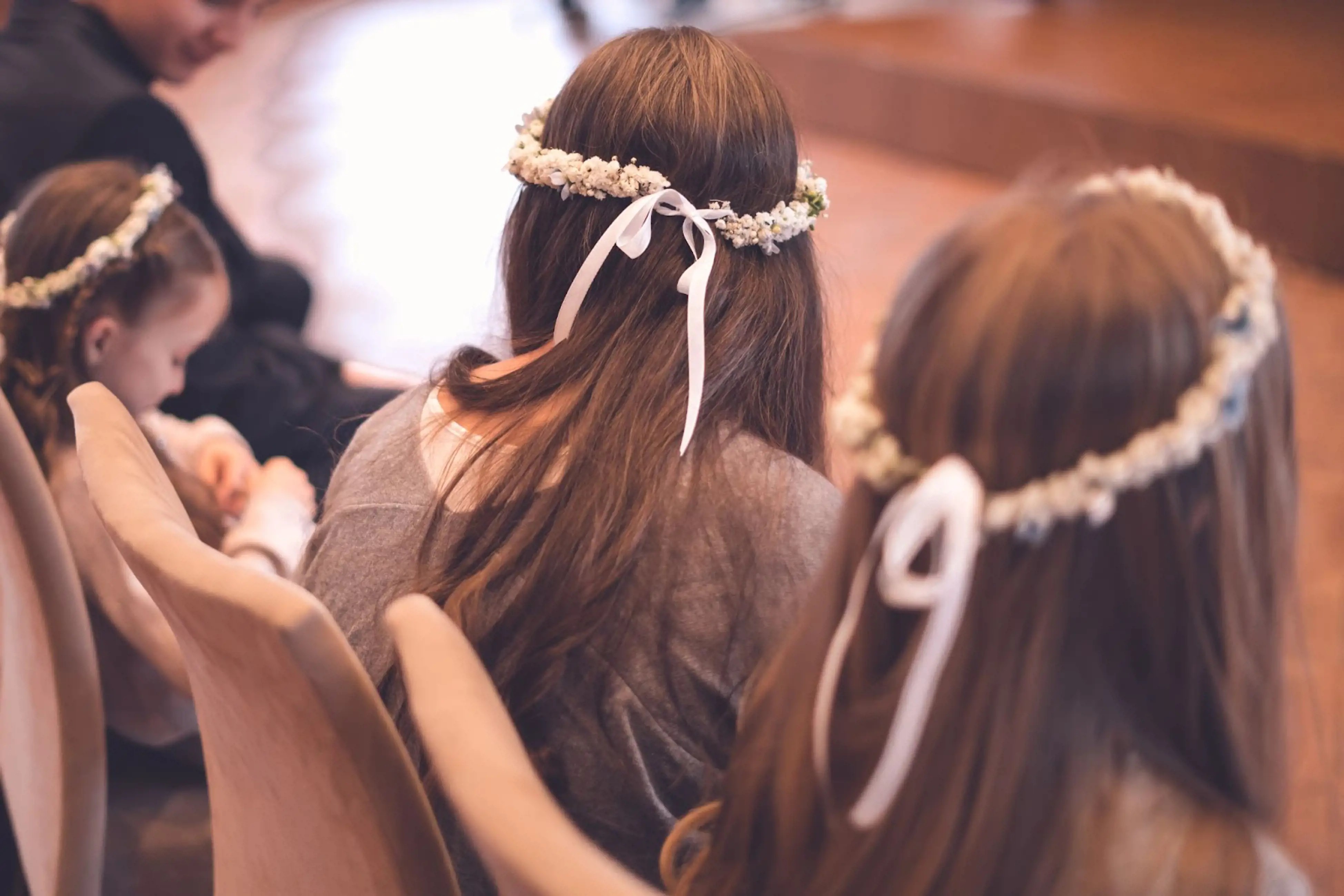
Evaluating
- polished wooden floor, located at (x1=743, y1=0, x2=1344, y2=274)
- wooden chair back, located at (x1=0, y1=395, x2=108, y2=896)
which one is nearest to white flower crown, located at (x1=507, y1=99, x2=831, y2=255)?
wooden chair back, located at (x1=0, y1=395, x2=108, y2=896)

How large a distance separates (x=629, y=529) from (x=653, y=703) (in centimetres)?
13

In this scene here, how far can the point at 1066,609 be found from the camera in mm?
588

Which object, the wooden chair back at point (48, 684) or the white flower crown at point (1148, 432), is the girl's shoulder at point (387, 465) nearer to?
the wooden chair back at point (48, 684)

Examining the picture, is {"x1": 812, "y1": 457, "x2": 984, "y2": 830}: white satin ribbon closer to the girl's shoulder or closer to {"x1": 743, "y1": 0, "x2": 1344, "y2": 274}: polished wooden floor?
the girl's shoulder

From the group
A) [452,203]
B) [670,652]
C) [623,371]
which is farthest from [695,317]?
[452,203]

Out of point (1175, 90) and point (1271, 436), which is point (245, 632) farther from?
point (1175, 90)

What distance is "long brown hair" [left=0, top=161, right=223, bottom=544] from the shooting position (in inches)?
52.9

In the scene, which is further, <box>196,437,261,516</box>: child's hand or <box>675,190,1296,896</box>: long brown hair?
<box>196,437,261,516</box>: child's hand

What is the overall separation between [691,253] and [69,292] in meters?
0.80

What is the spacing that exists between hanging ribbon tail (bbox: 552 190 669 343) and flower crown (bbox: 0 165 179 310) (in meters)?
0.67

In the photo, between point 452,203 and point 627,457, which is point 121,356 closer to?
point 627,457

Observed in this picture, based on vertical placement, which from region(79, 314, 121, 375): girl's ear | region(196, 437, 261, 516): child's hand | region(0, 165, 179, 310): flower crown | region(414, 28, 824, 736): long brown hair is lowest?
region(196, 437, 261, 516): child's hand

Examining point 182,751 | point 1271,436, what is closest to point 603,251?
point 1271,436

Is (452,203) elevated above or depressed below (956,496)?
below
